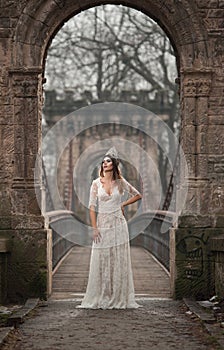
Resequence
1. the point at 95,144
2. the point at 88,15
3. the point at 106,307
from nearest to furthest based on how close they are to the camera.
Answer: the point at 106,307 < the point at 88,15 < the point at 95,144

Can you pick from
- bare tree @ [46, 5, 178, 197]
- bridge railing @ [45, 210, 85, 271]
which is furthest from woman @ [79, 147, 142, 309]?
bare tree @ [46, 5, 178, 197]

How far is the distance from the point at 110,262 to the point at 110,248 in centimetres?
16

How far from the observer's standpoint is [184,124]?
960 centimetres

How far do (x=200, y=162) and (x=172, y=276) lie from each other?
1.44 meters

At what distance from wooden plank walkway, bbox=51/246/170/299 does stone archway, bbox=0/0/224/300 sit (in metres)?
1.00

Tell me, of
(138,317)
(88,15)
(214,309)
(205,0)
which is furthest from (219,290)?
(88,15)

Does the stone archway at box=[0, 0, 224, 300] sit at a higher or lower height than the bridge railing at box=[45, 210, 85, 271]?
higher

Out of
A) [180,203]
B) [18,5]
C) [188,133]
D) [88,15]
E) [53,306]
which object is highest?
[88,15]

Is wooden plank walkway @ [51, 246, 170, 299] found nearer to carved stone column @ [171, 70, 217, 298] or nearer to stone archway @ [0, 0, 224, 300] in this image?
carved stone column @ [171, 70, 217, 298]

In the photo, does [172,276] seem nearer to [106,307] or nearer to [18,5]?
[106,307]

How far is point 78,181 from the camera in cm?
3544

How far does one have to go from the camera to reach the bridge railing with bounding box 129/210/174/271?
13.7 metres

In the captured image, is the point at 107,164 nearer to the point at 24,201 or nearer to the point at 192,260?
the point at 24,201

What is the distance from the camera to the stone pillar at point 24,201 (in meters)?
9.38
